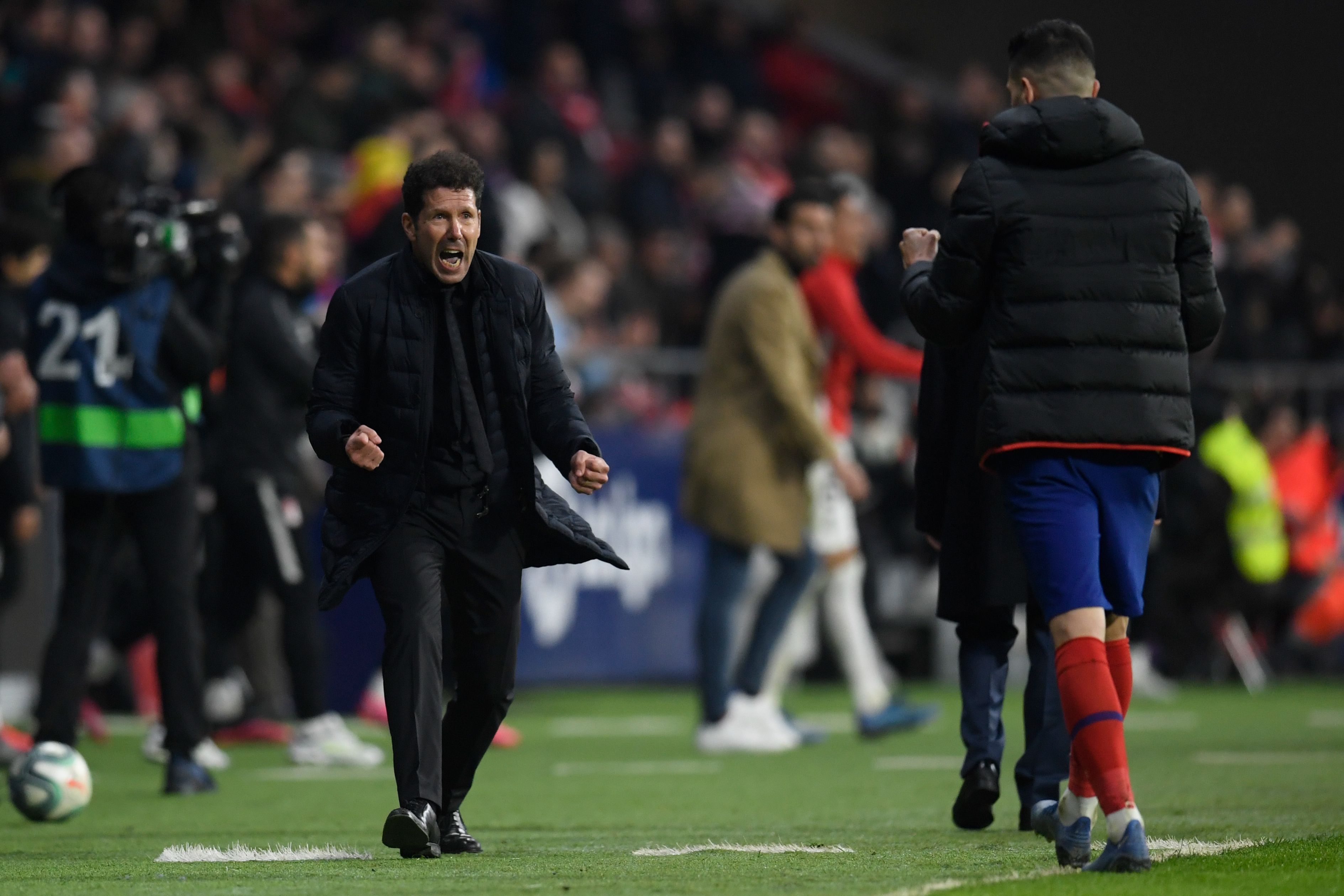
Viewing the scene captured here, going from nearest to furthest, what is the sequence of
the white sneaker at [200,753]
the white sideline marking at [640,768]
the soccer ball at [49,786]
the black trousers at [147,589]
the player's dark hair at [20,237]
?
the soccer ball at [49,786] < the black trousers at [147,589] < the white sideline marking at [640,768] < the white sneaker at [200,753] < the player's dark hair at [20,237]

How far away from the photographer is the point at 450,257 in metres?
6.04

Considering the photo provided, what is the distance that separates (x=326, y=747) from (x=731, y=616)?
2061 mm

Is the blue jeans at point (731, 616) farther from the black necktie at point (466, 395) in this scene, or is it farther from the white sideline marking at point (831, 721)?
the black necktie at point (466, 395)

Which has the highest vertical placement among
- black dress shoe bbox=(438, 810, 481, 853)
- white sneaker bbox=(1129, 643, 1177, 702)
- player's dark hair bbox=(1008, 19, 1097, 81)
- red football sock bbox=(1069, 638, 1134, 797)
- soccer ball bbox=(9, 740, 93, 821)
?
player's dark hair bbox=(1008, 19, 1097, 81)

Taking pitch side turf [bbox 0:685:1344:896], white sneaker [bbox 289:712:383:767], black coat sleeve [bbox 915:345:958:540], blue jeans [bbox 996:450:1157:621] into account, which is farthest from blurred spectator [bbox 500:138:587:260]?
blue jeans [bbox 996:450:1157:621]

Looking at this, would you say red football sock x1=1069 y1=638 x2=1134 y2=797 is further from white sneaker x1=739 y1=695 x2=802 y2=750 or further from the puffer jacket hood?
white sneaker x1=739 y1=695 x2=802 y2=750

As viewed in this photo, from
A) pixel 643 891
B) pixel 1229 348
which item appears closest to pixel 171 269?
pixel 643 891

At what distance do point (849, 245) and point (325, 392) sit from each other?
5.30m

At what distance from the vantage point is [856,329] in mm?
10555

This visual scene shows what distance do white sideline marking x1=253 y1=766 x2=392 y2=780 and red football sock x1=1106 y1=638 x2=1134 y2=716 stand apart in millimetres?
4125

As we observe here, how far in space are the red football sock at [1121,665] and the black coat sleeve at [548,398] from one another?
1.51m

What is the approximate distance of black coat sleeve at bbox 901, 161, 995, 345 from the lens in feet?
18.5

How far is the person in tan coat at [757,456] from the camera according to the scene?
10445 mm

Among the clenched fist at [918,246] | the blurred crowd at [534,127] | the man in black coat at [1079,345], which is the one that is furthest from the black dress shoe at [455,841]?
the blurred crowd at [534,127]
